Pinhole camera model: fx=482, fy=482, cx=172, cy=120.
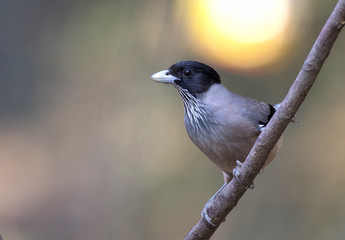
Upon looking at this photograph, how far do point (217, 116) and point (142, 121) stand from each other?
116 inches

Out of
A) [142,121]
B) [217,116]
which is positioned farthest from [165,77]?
[142,121]

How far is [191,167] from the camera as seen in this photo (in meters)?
5.75

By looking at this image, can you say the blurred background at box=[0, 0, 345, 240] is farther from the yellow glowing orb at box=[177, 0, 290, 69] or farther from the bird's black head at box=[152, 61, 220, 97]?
the bird's black head at box=[152, 61, 220, 97]

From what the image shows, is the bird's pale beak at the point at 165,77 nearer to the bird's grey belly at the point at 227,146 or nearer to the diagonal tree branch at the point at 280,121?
the bird's grey belly at the point at 227,146

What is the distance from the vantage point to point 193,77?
295 cm

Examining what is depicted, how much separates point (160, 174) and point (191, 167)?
1.26 feet

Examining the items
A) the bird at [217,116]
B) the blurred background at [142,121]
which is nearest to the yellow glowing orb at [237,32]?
the blurred background at [142,121]

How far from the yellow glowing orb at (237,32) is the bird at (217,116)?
2431 mm

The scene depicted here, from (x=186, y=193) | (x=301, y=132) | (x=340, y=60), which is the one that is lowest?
(x=186, y=193)

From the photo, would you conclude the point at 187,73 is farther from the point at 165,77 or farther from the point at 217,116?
the point at 217,116

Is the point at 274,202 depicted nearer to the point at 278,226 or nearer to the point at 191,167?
the point at 278,226

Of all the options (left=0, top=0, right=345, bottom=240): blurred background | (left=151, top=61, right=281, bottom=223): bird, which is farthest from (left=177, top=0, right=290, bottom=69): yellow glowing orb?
(left=151, top=61, right=281, bottom=223): bird

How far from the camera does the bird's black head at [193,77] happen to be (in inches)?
116

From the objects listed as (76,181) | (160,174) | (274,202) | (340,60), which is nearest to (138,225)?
(160,174)
